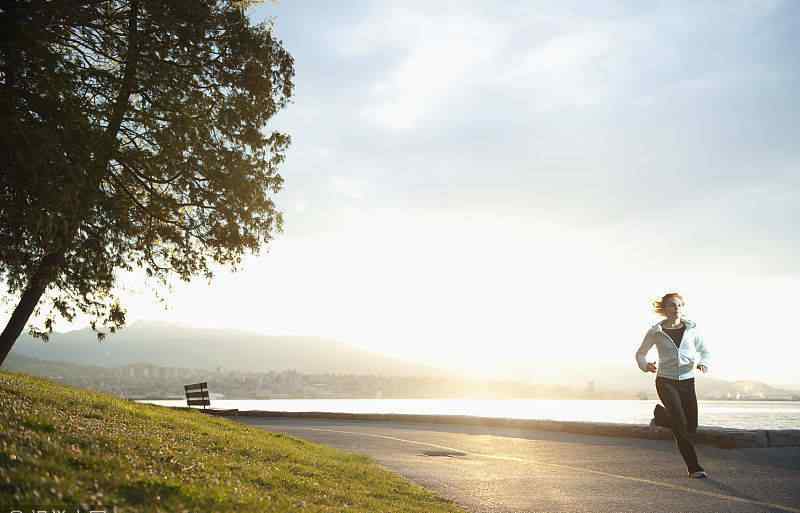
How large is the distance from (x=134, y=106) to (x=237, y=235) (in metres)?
4.00

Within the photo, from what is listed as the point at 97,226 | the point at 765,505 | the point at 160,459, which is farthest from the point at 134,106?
the point at 765,505

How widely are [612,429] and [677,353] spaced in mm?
7774

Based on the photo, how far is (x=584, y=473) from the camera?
38.9 ft

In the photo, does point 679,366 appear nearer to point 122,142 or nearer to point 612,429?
point 612,429

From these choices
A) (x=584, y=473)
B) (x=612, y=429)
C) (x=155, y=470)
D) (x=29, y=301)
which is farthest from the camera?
(x=612, y=429)

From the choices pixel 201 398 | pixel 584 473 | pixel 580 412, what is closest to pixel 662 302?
pixel 584 473

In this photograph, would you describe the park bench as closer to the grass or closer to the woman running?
the grass

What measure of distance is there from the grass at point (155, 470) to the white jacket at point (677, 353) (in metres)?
4.23

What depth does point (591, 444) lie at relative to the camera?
1648cm

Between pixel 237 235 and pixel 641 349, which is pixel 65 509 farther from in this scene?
pixel 237 235

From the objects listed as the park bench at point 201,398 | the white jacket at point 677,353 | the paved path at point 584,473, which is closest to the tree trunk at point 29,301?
the paved path at point 584,473

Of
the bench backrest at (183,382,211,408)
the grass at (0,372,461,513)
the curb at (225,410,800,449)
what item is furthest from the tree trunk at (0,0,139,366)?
the curb at (225,410,800,449)

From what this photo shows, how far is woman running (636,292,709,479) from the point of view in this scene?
421 inches

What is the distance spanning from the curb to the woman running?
392 centimetres
